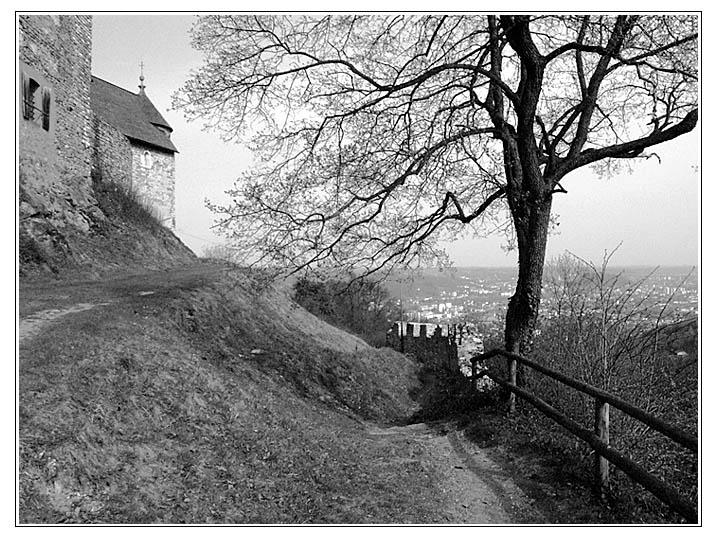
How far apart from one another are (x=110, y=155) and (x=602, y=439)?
18.6 m

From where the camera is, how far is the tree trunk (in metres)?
7.32

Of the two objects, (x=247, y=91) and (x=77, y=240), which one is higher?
(x=247, y=91)

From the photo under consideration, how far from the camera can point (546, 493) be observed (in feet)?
15.3

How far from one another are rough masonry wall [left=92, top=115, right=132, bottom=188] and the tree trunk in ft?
46.4

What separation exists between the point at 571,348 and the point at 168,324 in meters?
5.83

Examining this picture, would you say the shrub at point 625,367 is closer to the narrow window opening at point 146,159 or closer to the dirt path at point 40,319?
the dirt path at point 40,319

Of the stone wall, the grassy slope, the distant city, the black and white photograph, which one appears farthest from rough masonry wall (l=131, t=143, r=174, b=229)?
the distant city

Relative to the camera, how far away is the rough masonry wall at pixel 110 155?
58.4 feet

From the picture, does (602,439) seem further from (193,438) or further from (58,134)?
(58,134)

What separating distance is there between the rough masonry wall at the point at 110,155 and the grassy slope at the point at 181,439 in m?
10.6

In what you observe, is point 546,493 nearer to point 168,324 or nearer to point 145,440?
point 145,440

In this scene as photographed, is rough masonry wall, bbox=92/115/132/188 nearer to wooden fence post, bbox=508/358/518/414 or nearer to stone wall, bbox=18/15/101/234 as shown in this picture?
stone wall, bbox=18/15/101/234

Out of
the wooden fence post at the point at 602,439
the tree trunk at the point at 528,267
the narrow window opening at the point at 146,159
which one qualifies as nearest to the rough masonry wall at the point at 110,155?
the narrow window opening at the point at 146,159

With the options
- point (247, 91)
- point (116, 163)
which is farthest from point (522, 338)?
point (116, 163)
